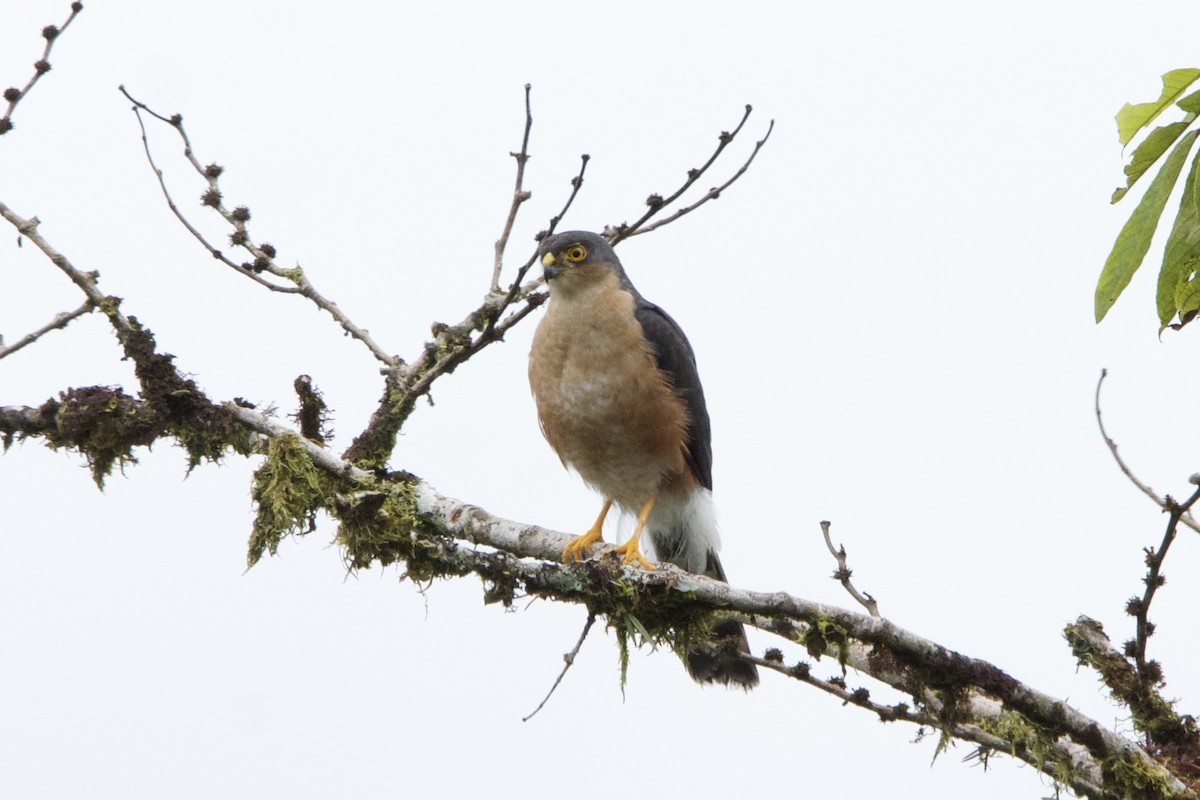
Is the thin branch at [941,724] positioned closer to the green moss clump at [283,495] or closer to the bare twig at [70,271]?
the green moss clump at [283,495]

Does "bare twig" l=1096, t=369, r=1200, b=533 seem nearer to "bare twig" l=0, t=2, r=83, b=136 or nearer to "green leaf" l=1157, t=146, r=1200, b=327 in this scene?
"green leaf" l=1157, t=146, r=1200, b=327

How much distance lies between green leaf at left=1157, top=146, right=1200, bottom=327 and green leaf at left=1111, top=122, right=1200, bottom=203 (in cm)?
5

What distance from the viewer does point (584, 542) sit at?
5422mm

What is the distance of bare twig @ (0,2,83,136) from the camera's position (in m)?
4.46

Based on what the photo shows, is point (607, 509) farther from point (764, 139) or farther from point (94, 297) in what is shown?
point (94, 297)

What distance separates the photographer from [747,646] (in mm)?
5535

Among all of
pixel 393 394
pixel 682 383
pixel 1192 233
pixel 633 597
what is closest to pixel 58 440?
pixel 393 394

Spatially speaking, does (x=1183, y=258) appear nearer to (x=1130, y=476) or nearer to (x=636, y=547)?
(x=1130, y=476)

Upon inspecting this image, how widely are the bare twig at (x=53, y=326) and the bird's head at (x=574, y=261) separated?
2033 millimetres

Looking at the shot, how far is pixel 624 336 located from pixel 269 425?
1.77 m

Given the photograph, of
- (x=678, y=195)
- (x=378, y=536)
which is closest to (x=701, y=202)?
(x=678, y=195)

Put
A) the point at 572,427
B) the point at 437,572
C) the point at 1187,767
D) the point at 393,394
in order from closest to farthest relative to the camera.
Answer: the point at 1187,767
the point at 437,572
the point at 393,394
the point at 572,427

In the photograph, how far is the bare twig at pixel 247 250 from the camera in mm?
5074

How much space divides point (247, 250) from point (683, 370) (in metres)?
2.12
